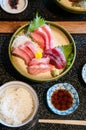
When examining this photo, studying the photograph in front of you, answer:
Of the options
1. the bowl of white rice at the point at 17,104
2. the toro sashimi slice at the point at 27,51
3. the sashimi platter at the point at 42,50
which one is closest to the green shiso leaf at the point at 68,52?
the sashimi platter at the point at 42,50

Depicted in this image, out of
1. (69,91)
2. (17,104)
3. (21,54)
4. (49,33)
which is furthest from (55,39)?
(17,104)

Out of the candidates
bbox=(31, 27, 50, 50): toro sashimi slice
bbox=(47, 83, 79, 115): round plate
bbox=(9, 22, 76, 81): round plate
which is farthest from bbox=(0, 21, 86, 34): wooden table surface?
bbox=(47, 83, 79, 115): round plate

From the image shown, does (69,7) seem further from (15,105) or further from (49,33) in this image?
(15,105)

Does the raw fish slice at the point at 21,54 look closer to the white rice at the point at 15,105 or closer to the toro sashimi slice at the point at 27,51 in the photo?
the toro sashimi slice at the point at 27,51

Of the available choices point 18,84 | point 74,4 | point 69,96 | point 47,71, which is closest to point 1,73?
point 18,84

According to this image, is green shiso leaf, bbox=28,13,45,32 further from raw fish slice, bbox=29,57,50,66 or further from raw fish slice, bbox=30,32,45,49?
raw fish slice, bbox=29,57,50,66

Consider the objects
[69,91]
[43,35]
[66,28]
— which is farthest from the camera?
[66,28]
